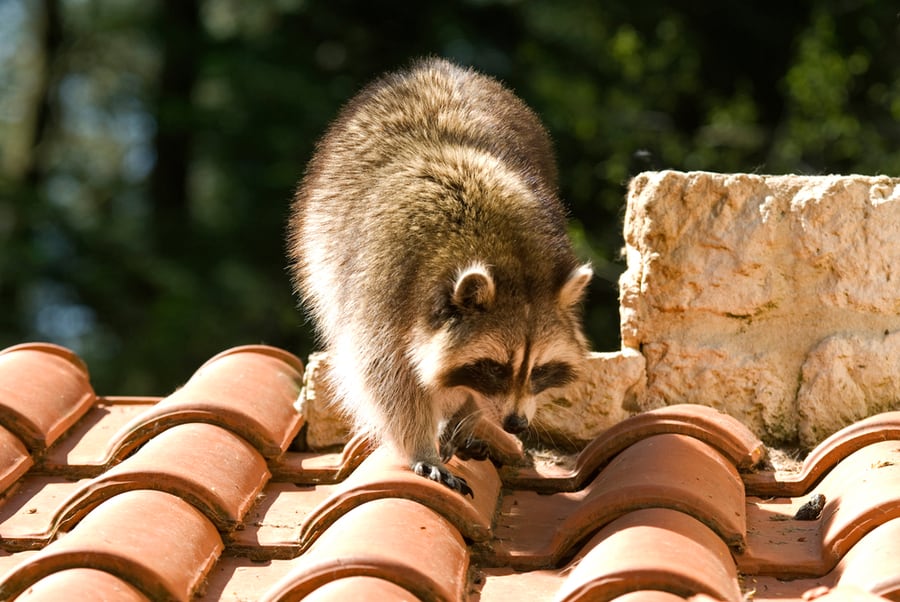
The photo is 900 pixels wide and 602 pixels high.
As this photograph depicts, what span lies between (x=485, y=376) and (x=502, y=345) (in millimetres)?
96

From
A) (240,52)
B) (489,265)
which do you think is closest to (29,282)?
(240,52)

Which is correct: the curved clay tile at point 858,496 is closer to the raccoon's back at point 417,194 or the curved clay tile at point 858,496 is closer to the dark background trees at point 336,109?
the raccoon's back at point 417,194

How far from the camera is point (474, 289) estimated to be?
3.06 meters

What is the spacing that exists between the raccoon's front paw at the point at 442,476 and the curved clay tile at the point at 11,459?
3.09 feet

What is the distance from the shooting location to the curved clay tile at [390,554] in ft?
6.88

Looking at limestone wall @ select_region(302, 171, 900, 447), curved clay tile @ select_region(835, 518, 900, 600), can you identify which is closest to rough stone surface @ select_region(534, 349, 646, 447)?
limestone wall @ select_region(302, 171, 900, 447)

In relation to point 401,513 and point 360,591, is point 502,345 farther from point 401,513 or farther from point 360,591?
point 360,591

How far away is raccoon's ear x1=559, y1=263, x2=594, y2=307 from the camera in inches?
127

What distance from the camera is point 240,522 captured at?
2584mm

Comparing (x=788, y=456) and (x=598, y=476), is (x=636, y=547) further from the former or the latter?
(x=788, y=456)

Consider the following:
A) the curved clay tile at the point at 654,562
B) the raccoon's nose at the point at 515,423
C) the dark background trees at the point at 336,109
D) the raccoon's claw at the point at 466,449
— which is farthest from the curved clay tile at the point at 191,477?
the dark background trees at the point at 336,109

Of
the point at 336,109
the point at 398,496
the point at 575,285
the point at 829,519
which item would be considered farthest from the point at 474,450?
the point at 336,109

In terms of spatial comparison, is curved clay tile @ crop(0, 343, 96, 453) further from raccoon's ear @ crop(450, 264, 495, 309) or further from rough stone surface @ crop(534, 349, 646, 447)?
rough stone surface @ crop(534, 349, 646, 447)

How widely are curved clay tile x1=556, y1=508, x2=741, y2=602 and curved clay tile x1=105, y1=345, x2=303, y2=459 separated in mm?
997
